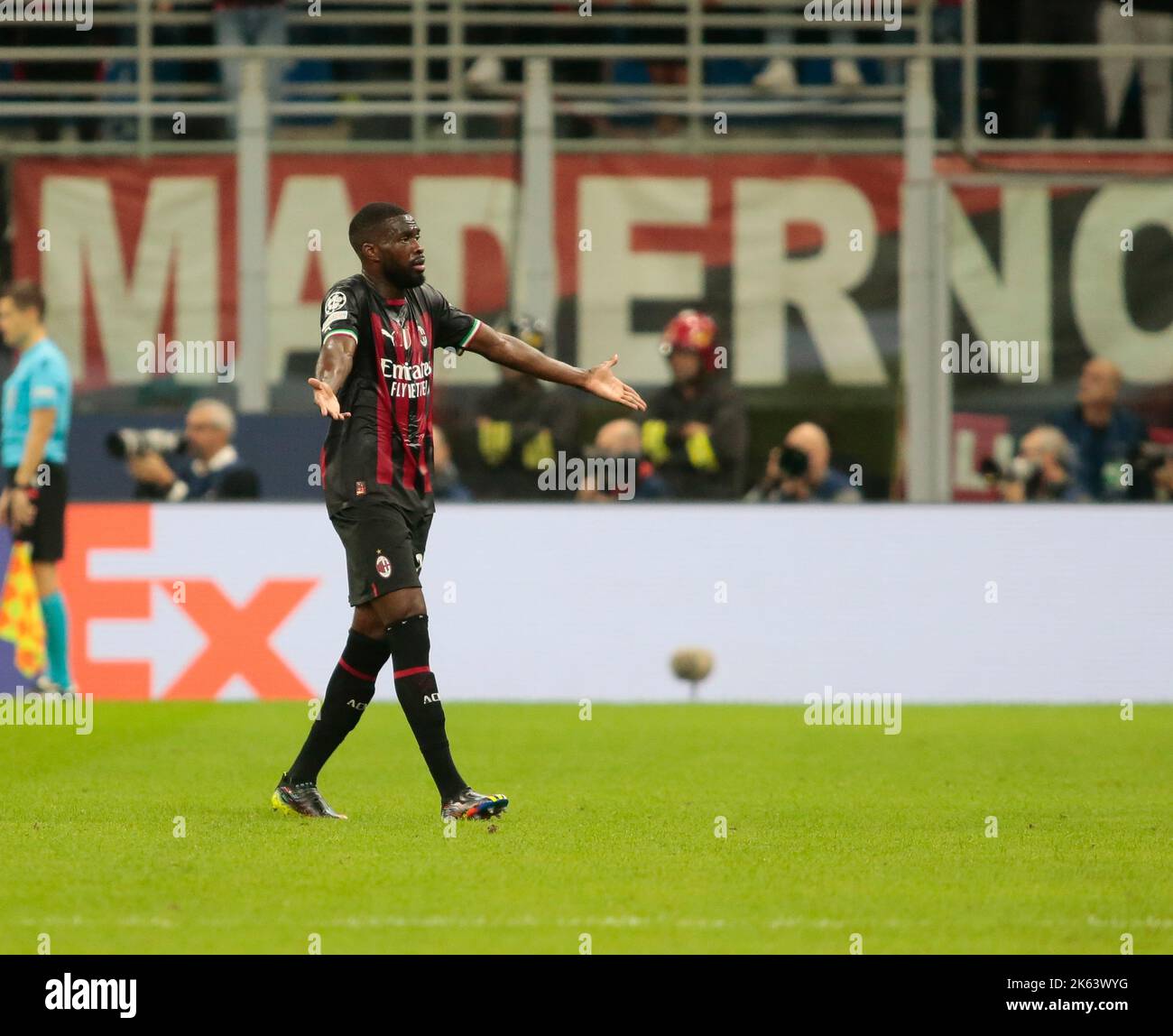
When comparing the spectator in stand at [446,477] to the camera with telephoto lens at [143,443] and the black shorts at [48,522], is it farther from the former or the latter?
the black shorts at [48,522]

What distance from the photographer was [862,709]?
42.7 ft

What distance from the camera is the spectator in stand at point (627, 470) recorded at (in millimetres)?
13977

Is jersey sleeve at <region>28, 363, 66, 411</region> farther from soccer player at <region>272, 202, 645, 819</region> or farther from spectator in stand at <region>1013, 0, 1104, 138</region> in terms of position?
spectator in stand at <region>1013, 0, 1104, 138</region>

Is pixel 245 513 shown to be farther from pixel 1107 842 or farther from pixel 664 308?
pixel 1107 842

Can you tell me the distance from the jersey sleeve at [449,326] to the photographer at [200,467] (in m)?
5.78

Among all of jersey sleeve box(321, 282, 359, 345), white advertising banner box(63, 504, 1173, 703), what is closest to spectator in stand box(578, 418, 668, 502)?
white advertising banner box(63, 504, 1173, 703)

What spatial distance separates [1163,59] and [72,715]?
9.90 m

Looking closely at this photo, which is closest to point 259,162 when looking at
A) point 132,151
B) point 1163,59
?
point 132,151

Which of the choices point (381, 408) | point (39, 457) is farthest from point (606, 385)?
point (39, 457)

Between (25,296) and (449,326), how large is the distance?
5.58 metres

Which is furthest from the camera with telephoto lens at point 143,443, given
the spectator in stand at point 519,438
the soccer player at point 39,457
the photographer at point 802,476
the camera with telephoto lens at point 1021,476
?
the camera with telephoto lens at point 1021,476

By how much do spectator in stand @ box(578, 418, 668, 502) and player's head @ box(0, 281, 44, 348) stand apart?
352 cm

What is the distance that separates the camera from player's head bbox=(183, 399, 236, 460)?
13992 millimetres

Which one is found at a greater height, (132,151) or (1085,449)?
(132,151)
